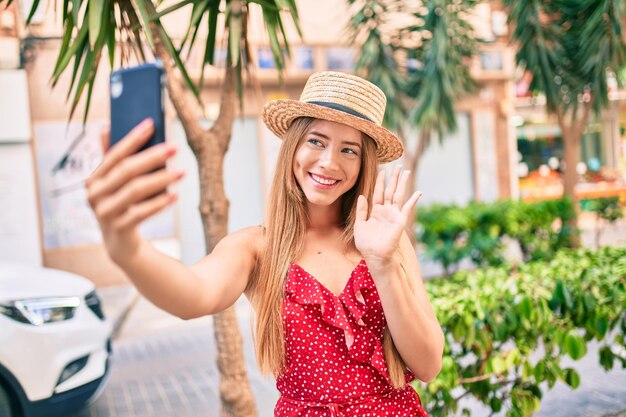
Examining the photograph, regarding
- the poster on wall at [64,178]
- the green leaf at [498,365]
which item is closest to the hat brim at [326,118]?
the green leaf at [498,365]

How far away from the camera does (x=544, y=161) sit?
16.0 metres

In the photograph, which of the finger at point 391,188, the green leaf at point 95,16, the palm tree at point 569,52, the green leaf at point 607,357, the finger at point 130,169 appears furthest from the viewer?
the palm tree at point 569,52

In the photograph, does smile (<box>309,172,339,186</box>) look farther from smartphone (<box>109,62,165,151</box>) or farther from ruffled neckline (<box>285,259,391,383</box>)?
smartphone (<box>109,62,165,151</box>)

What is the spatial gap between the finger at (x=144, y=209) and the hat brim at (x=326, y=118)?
0.87 m

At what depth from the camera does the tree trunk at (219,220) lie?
3.19 m

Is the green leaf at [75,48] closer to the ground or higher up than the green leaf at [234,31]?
closer to the ground

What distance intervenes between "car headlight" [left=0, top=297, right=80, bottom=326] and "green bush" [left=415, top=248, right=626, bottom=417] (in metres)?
2.50

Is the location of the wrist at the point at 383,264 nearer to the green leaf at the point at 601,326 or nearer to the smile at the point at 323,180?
the smile at the point at 323,180

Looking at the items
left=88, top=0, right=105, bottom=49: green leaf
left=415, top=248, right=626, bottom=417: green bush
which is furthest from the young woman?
left=415, top=248, right=626, bottom=417: green bush

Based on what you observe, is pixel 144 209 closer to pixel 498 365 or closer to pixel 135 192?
pixel 135 192

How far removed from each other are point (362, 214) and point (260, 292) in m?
0.39

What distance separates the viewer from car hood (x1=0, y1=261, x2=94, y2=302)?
4.01 meters

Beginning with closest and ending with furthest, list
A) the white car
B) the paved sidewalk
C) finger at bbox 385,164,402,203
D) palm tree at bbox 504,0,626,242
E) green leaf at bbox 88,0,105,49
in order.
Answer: finger at bbox 385,164,402,203, green leaf at bbox 88,0,105,49, the white car, the paved sidewalk, palm tree at bbox 504,0,626,242

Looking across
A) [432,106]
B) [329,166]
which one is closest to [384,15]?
[432,106]
